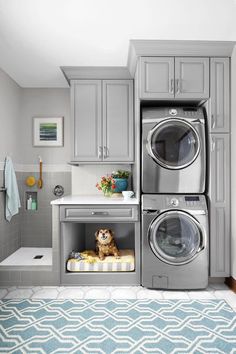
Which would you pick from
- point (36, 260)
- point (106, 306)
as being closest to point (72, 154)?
point (36, 260)

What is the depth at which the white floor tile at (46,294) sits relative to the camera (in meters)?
2.55

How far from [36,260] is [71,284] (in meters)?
0.53

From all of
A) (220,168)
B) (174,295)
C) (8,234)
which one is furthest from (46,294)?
(220,168)

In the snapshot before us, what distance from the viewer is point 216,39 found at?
102 inches

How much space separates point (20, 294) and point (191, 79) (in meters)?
A: 2.62

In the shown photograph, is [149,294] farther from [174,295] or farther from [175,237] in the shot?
[175,237]

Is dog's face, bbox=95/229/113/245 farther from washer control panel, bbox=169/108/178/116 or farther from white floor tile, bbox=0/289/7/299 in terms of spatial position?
washer control panel, bbox=169/108/178/116

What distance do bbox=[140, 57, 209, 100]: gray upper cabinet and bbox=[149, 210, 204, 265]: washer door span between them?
45.5 inches

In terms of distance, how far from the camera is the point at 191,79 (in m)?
2.75

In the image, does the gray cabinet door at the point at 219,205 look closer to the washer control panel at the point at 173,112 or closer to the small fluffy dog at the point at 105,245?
the washer control panel at the point at 173,112

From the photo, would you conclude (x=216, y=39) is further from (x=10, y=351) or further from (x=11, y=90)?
(x=10, y=351)

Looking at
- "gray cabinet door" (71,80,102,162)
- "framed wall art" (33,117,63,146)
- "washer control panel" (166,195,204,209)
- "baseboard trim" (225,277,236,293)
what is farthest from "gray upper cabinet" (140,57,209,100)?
"baseboard trim" (225,277,236,293)

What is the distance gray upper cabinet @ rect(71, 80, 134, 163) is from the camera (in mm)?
3303

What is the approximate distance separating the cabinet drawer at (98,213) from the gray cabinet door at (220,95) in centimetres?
115
